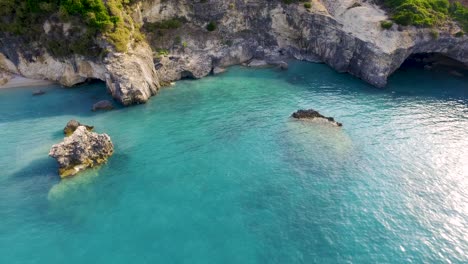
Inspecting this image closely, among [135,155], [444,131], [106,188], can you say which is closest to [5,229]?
[106,188]

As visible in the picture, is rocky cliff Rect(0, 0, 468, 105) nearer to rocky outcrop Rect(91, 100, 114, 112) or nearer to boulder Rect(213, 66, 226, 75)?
boulder Rect(213, 66, 226, 75)

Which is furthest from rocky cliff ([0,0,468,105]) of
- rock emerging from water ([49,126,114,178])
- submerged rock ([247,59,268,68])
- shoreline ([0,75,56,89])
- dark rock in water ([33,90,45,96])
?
rock emerging from water ([49,126,114,178])

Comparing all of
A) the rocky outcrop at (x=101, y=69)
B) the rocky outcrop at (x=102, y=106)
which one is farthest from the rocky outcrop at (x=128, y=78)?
the rocky outcrop at (x=102, y=106)

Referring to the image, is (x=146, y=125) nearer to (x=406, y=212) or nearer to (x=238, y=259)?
(x=238, y=259)

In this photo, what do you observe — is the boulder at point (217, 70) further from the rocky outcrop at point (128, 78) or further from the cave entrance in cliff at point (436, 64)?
the cave entrance in cliff at point (436, 64)

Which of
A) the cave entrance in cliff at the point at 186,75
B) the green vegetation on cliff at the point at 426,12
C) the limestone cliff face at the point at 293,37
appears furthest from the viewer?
the cave entrance in cliff at the point at 186,75

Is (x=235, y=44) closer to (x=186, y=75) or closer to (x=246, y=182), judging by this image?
(x=186, y=75)
